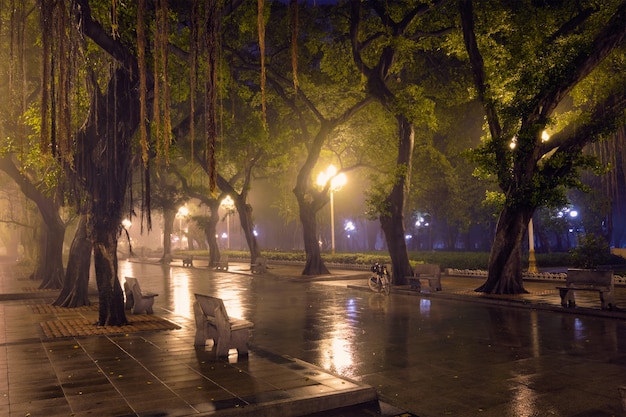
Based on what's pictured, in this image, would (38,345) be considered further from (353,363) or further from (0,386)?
(353,363)

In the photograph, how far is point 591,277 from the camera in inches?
597

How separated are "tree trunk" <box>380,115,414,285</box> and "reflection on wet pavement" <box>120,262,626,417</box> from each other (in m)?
4.51

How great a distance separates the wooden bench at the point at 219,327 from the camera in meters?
9.55

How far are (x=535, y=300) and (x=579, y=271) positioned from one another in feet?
6.62

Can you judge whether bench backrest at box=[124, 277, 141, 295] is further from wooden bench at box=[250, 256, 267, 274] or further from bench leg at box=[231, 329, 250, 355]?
wooden bench at box=[250, 256, 267, 274]

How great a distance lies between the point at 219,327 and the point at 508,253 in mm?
12181

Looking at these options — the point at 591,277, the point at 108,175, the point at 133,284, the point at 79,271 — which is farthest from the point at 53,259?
the point at 591,277

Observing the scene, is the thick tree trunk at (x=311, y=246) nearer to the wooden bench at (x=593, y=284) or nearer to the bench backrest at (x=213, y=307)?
the wooden bench at (x=593, y=284)

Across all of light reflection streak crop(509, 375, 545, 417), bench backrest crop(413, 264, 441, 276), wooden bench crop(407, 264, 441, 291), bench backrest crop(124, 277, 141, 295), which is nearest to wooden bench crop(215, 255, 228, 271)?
wooden bench crop(407, 264, 441, 291)

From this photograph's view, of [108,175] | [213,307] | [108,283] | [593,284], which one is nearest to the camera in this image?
[213,307]

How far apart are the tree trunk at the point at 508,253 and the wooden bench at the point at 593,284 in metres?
3.23

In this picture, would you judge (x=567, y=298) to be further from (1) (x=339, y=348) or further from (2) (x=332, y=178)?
(2) (x=332, y=178)

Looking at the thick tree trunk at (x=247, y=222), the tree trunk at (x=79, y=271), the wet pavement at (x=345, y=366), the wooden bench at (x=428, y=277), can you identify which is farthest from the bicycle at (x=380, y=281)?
the thick tree trunk at (x=247, y=222)

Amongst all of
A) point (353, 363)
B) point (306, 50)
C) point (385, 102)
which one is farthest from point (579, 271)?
point (306, 50)
